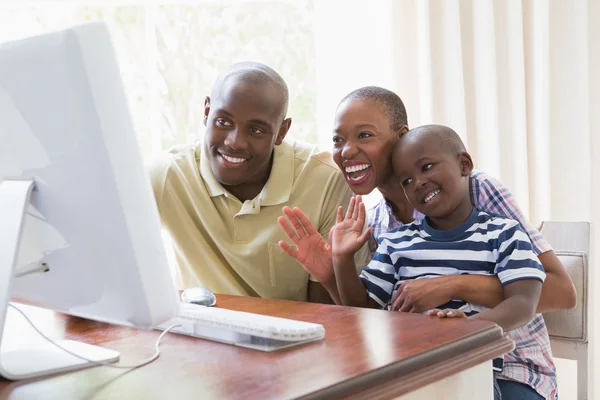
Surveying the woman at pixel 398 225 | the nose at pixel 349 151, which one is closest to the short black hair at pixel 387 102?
the woman at pixel 398 225

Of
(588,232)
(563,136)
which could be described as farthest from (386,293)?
(563,136)

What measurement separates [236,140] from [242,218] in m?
0.20

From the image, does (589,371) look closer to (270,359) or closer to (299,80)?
(270,359)

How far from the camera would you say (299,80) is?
2.84 meters

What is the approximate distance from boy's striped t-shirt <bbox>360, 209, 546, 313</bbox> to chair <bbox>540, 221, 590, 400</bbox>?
9.7 inches

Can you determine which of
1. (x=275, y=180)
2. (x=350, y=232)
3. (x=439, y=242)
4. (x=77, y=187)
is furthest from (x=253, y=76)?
(x=77, y=187)

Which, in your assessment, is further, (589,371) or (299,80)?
(299,80)

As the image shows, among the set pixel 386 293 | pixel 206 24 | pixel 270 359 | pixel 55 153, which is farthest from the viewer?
pixel 206 24

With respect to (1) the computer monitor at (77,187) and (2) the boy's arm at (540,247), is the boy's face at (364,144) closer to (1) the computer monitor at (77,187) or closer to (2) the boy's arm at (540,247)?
(2) the boy's arm at (540,247)

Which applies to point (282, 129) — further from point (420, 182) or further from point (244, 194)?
point (420, 182)

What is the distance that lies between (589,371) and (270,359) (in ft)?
3.28

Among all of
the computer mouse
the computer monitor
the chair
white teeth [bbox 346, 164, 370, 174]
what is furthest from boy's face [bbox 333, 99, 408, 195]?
the computer monitor

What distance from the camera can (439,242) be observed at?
1.56 metres

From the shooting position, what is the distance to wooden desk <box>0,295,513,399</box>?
2.72 ft
